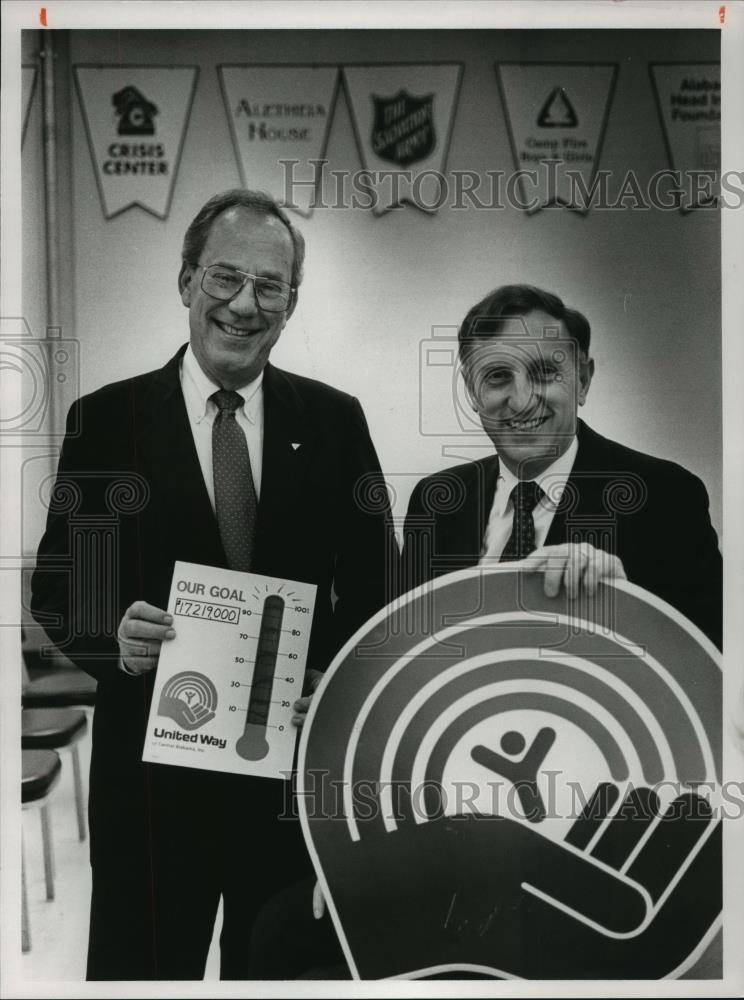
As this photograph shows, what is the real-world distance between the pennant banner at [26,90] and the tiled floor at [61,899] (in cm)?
111

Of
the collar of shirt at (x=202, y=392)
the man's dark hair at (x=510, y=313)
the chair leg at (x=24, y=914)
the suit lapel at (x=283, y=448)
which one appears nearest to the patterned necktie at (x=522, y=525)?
the man's dark hair at (x=510, y=313)

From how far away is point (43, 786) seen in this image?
1801mm

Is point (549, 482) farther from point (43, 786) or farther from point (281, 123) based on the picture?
point (43, 786)

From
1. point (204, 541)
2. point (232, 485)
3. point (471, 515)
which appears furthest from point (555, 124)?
point (204, 541)

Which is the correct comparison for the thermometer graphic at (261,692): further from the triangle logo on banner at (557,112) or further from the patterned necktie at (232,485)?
the triangle logo on banner at (557,112)

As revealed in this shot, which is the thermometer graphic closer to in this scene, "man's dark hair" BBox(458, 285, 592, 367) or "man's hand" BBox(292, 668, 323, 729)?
"man's hand" BBox(292, 668, 323, 729)

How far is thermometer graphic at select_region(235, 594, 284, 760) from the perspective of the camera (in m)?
1.79

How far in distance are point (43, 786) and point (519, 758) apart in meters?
0.87

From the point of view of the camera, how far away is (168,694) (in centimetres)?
179

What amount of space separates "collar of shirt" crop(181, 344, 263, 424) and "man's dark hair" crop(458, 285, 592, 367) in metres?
0.38

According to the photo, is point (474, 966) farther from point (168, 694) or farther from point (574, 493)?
point (574, 493)

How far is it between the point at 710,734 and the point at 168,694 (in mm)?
1002

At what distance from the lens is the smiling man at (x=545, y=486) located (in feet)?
5.90

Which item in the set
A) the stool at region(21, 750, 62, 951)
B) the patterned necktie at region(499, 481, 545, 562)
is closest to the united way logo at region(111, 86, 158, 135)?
the patterned necktie at region(499, 481, 545, 562)
